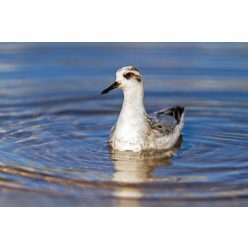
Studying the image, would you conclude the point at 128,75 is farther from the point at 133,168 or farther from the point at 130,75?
the point at 133,168

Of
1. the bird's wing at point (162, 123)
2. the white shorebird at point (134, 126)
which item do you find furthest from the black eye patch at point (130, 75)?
the bird's wing at point (162, 123)

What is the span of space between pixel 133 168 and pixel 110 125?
10.7ft

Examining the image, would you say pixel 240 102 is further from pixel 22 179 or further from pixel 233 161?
pixel 22 179

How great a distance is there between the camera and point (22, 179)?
41.1 feet

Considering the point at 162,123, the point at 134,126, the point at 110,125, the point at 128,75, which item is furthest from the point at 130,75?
the point at 110,125

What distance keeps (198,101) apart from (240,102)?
1.01m

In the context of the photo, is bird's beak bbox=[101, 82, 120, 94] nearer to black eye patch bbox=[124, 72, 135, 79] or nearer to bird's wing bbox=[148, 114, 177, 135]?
black eye patch bbox=[124, 72, 135, 79]

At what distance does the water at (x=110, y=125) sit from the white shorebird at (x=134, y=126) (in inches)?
10.8

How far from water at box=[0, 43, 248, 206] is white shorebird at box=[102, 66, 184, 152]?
27cm

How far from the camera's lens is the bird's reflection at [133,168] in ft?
39.2

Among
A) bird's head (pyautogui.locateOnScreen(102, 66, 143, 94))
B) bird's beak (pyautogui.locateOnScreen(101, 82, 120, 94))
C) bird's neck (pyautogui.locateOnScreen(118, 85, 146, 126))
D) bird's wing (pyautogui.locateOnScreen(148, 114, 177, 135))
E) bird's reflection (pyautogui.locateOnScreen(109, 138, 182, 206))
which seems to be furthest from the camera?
bird's wing (pyautogui.locateOnScreen(148, 114, 177, 135))

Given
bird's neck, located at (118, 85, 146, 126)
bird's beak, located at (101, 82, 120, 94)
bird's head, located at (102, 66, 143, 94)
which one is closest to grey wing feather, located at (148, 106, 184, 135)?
bird's neck, located at (118, 85, 146, 126)

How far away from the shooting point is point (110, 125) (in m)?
16.6

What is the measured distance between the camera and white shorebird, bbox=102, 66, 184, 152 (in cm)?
1436
